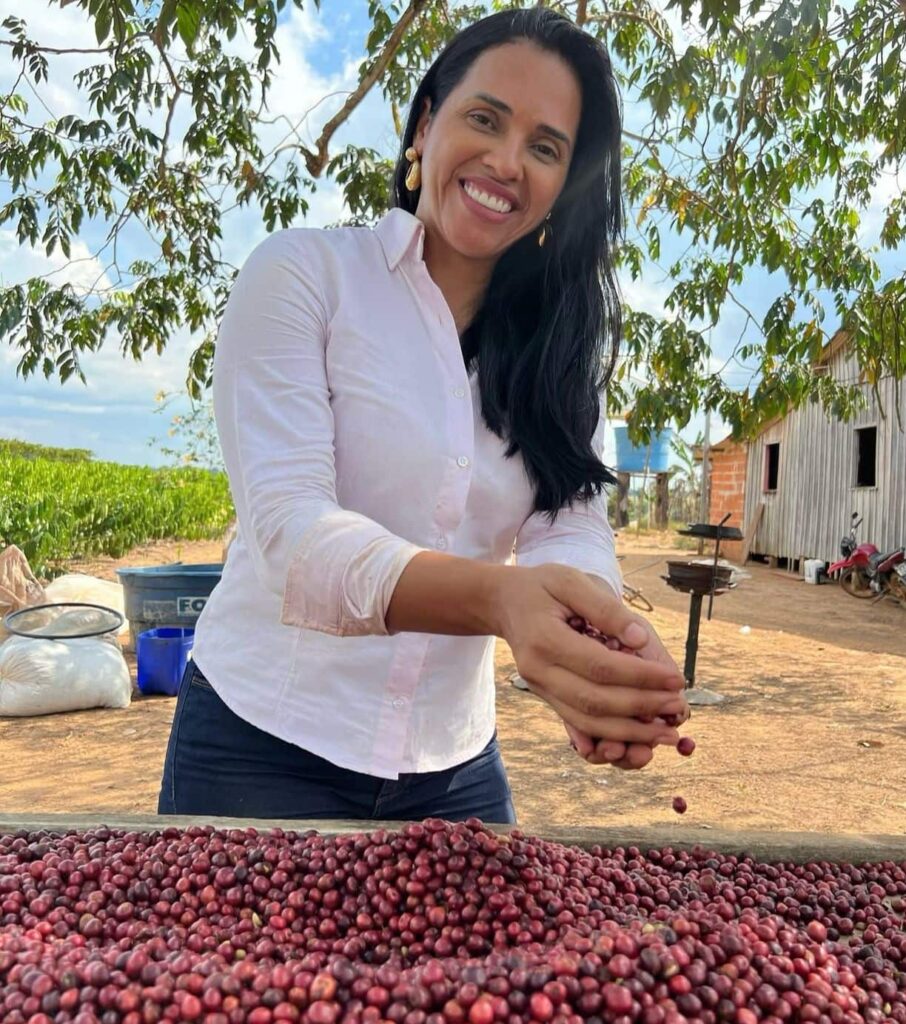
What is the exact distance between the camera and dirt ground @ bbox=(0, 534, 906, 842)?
424 centimetres

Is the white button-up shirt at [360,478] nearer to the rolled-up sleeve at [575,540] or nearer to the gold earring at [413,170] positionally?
the rolled-up sleeve at [575,540]

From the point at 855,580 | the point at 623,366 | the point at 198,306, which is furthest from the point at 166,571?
the point at 855,580

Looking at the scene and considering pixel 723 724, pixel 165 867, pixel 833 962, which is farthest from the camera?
pixel 723 724

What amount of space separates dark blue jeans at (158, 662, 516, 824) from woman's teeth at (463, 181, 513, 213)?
954 millimetres

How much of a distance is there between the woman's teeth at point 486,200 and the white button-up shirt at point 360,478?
0.41 feet

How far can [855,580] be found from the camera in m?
13.1

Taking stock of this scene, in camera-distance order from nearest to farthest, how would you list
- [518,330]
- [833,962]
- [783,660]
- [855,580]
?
[833,962], [518,330], [783,660], [855,580]

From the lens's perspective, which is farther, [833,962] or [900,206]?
[900,206]

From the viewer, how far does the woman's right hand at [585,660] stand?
0.98 m

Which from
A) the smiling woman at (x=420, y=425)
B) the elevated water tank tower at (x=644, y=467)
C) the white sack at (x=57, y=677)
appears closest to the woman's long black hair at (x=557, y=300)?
the smiling woman at (x=420, y=425)

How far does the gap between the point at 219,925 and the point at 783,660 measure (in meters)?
7.85

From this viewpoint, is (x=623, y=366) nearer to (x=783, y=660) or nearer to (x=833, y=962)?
(x=783, y=660)

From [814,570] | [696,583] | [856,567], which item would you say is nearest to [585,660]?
[696,583]

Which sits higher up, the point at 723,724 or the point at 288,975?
the point at 288,975
